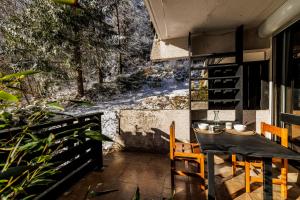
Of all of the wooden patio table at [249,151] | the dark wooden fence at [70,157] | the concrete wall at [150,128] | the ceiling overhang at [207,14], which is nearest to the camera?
the wooden patio table at [249,151]

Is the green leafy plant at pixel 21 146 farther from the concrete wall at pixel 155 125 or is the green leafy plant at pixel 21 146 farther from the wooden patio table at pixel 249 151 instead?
the concrete wall at pixel 155 125

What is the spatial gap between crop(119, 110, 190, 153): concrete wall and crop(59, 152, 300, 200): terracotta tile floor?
39 cm

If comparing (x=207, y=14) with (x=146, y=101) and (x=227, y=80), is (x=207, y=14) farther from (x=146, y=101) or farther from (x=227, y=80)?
(x=146, y=101)

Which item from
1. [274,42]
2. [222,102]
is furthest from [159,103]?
[274,42]

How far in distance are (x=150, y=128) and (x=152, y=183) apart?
4.31ft

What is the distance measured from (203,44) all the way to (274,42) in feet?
3.83

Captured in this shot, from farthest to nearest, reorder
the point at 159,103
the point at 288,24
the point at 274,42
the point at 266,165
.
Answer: the point at 159,103 < the point at 274,42 < the point at 288,24 < the point at 266,165

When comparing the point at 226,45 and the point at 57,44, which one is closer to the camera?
the point at 226,45

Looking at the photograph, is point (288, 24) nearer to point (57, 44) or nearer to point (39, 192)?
point (39, 192)

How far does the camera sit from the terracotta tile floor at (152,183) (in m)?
2.09

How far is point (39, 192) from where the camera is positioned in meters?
1.88

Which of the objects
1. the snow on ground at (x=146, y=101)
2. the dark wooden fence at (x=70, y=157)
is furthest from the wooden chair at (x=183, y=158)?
the snow on ground at (x=146, y=101)

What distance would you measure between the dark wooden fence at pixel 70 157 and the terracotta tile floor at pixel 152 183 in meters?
0.12

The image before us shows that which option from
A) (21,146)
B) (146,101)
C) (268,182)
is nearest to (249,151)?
(268,182)
